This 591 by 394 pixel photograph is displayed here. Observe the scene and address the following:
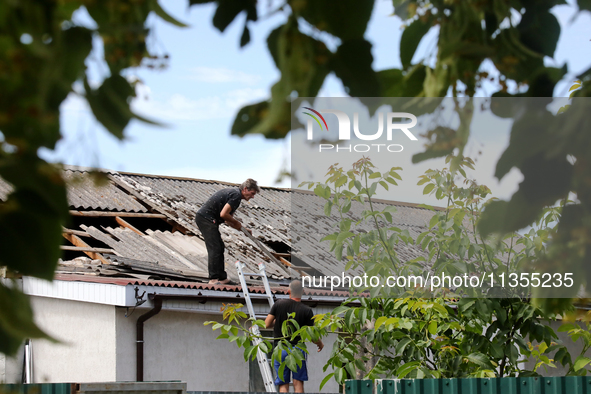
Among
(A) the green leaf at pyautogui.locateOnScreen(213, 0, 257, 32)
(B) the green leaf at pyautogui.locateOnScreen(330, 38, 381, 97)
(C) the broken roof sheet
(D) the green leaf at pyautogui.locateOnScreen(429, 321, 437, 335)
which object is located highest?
(C) the broken roof sheet

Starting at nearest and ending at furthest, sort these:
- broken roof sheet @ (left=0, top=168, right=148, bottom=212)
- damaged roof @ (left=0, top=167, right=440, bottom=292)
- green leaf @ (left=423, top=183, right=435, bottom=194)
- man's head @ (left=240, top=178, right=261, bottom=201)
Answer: green leaf @ (left=423, top=183, right=435, bottom=194) < man's head @ (left=240, top=178, right=261, bottom=201) < damaged roof @ (left=0, top=167, right=440, bottom=292) < broken roof sheet @ (left=0, top=168, right=148, bottom=212)

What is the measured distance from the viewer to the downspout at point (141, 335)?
7797 millimetres

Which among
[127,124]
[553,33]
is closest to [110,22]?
[127,124]

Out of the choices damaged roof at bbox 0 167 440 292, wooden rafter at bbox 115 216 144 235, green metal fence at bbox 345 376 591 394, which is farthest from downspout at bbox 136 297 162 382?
green metal fence at bbox 345 376 591 394

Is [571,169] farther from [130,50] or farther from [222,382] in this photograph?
[222,382]

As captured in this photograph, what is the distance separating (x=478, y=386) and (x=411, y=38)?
3.50m

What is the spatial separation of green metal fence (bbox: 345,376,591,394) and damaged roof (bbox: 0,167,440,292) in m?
2.50

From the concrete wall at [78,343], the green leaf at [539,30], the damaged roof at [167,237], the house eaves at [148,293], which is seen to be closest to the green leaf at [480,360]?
the damaged roof at [167,237]

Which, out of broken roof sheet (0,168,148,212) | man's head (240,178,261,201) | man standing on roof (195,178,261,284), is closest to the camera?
man's head (240,178,261,201)

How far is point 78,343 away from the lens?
7.84 metres

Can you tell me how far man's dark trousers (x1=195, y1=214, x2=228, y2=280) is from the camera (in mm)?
8289

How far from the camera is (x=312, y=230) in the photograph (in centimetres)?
1038

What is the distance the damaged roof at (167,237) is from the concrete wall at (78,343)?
1.61 ft

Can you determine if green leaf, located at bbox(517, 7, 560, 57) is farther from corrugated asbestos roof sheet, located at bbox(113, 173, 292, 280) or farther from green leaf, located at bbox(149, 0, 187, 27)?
corrugated asbestos roof sheet, located at bbox(113, 173, 292, 280)
